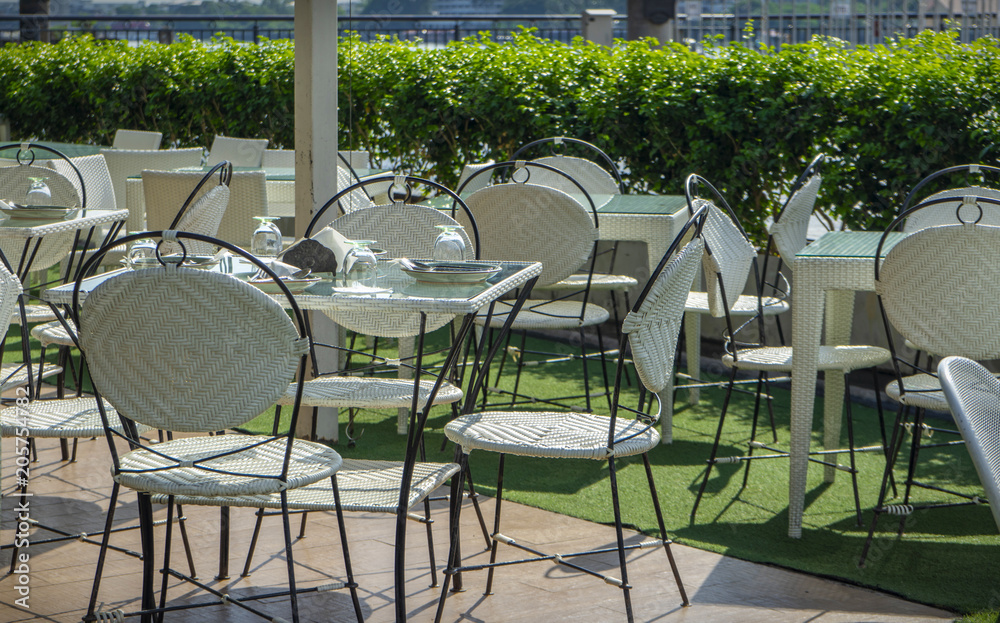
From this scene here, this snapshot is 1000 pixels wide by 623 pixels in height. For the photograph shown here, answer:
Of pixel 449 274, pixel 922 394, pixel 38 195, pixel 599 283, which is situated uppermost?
pixel 38 195

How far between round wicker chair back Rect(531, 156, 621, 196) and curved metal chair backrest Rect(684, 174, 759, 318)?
159 centimetres

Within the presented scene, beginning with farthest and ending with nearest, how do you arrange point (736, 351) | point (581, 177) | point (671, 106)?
point (671, 106), point (581, 177), point (736, 351)

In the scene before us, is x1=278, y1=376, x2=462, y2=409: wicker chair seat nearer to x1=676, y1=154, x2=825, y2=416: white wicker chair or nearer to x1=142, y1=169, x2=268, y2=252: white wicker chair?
x1=676, y1=154, x2=825, y2=416: white wicker chair

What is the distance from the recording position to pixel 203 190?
205 inches

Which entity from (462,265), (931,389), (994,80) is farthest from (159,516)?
(994,80)

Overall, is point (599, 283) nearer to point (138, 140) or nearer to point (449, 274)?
point (449, 274)

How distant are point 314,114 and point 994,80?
3.03 m

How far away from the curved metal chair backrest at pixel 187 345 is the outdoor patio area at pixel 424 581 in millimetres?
798

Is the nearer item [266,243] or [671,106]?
[266,243]

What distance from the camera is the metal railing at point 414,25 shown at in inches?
416

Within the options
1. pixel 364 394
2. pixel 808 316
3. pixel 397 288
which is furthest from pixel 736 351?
pixel 397 288

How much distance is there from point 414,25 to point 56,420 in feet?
47.8

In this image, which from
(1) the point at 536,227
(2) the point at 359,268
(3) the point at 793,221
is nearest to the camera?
(2) the point at 359,268

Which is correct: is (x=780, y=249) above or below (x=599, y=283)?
above
